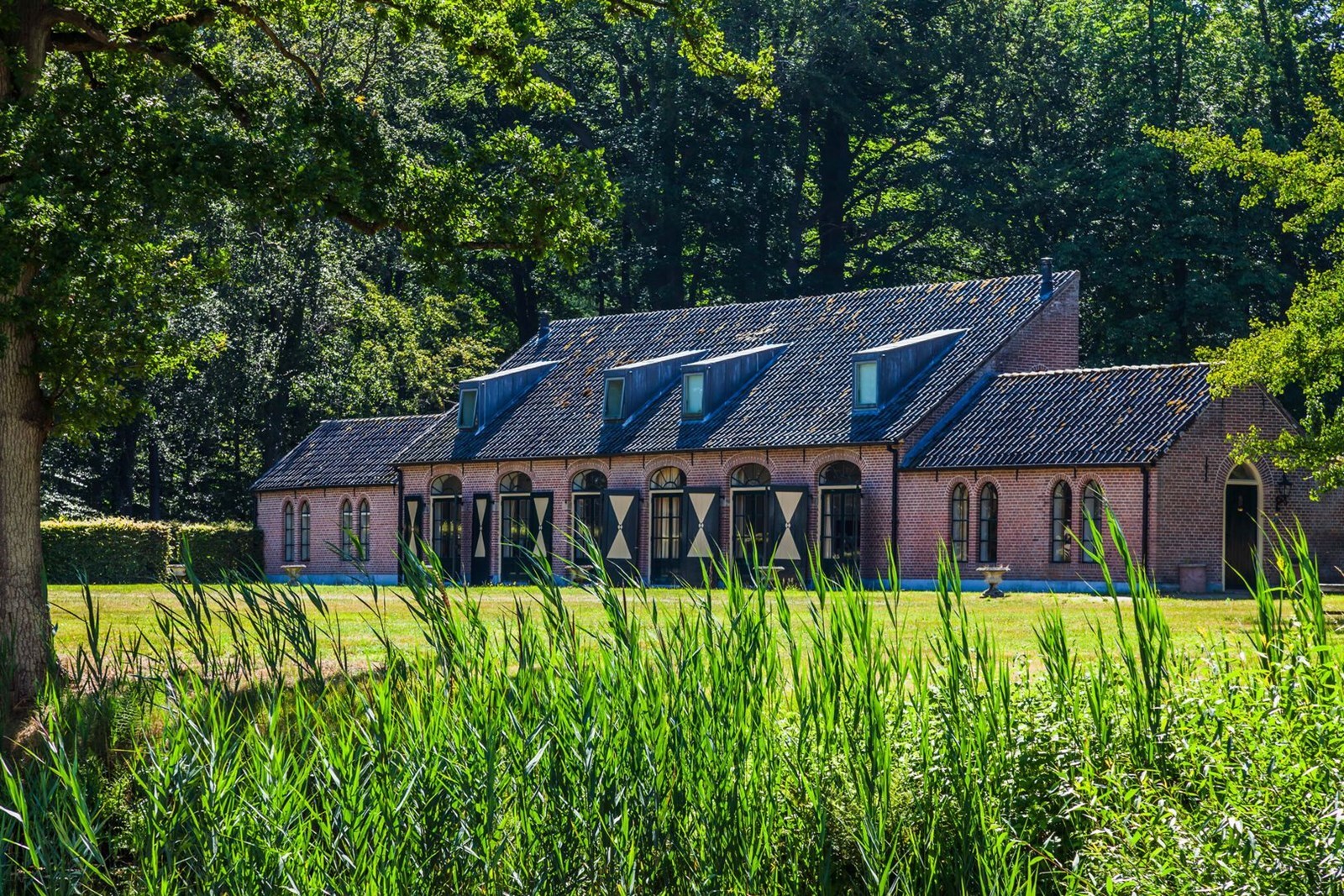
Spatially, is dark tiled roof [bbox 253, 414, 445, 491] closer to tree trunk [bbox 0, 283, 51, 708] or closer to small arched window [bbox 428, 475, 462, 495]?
small arched window [bbox 428, 475, 462, 495]

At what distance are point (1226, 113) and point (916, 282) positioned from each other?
9807mm

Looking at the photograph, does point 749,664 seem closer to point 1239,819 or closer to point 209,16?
point 1239,819

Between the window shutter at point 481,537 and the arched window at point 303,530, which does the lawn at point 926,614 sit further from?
the arched window at point 303,530

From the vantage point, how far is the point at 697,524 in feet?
106

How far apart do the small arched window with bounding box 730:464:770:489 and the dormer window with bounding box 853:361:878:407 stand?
2128 millimetres

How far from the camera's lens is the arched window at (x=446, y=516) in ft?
121

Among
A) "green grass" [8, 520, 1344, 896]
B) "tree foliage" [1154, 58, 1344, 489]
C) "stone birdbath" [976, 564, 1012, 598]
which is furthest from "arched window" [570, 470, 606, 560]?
"green grass" [8, 520, 1344, 896]

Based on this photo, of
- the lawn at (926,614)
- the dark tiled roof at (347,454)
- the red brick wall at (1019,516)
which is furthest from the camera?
the dark tiled roof at (347,454)

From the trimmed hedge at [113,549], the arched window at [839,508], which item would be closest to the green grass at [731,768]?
the arched window at [839,508]

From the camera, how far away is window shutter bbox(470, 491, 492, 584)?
3581 centimetres

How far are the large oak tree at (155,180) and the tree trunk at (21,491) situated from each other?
2 cm

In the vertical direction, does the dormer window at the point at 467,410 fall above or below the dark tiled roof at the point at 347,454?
above

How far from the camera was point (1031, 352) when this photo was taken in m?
32.0

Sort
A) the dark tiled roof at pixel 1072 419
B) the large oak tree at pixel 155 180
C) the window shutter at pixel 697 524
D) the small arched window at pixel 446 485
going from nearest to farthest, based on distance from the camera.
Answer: the large oak tree at pixel 155 180 < the dark tiled roof at pixel 1072 419 < the window shutter at pixel 697 524 < the small arched window at pixel 446 485
